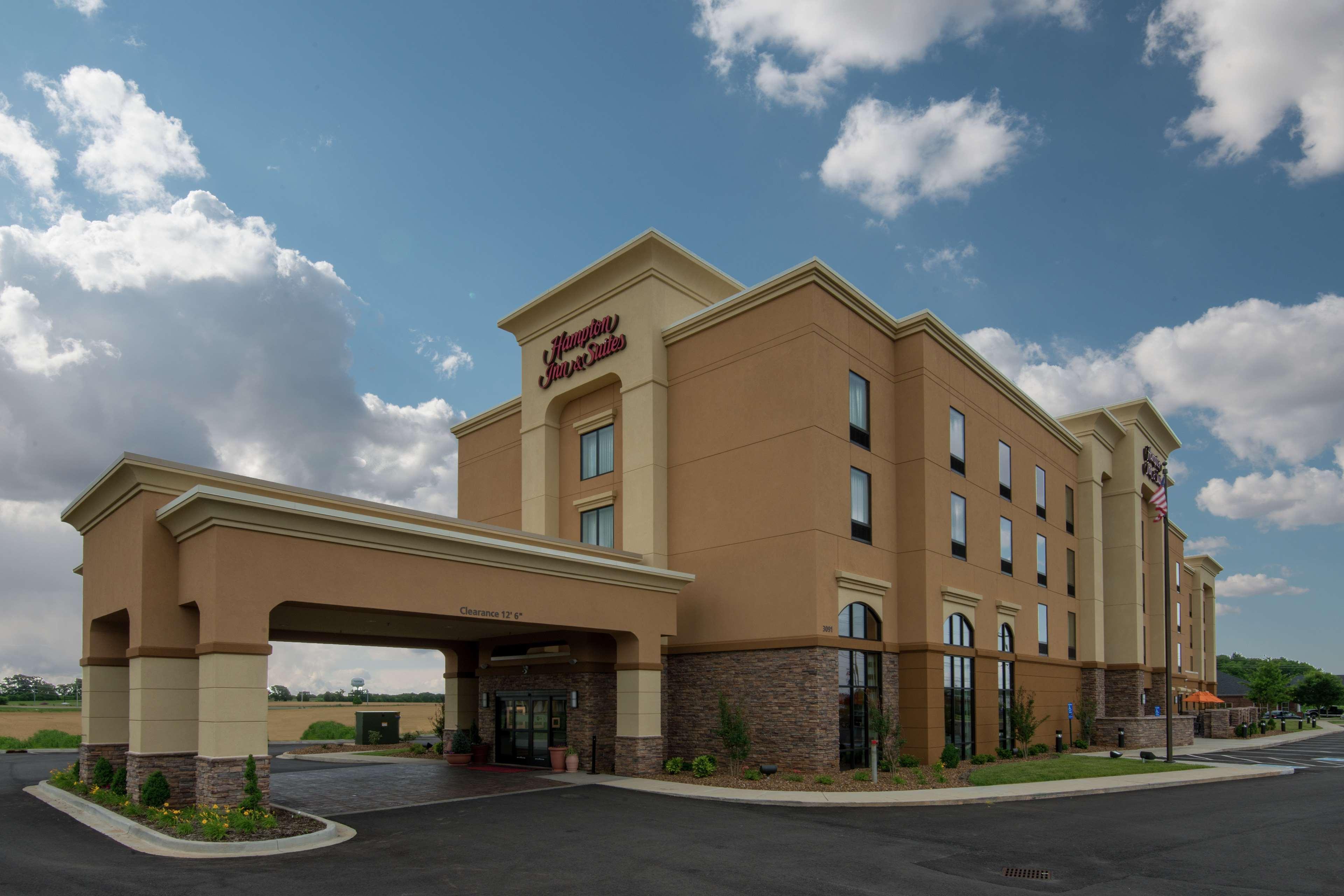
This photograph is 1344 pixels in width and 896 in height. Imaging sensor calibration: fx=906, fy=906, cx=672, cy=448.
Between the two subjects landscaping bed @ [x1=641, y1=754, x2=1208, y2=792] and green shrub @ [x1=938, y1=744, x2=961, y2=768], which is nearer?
landscaping bed @ [x1=641, y1=754, x2=1208, y2=792]

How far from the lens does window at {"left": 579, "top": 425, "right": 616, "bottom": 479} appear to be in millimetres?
31516

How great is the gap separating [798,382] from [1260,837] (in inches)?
587

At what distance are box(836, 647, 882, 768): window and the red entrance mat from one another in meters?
9.42

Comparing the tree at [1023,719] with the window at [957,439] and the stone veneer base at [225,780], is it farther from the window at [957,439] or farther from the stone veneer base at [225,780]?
the stone veneer base at [225,780]

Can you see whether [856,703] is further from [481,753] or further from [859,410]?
[481,753]

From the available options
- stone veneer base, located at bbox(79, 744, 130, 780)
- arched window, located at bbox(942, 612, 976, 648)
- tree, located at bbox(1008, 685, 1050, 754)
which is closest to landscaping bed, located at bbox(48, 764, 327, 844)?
stone veneer base, located at bbox(79, 744, 130, 780)

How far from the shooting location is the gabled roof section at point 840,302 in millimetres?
26609

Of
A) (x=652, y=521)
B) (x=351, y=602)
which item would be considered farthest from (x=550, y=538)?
(x=351, y=602)

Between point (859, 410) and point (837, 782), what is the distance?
36.0ft

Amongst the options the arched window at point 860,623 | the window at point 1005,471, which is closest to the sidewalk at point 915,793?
the arched window at point 860,623

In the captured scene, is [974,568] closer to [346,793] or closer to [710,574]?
[710,574]

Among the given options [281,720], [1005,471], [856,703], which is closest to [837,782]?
[856,703]

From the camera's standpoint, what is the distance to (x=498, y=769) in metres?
28.0

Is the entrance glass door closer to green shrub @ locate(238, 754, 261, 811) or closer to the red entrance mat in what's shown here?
the red entrance mat
